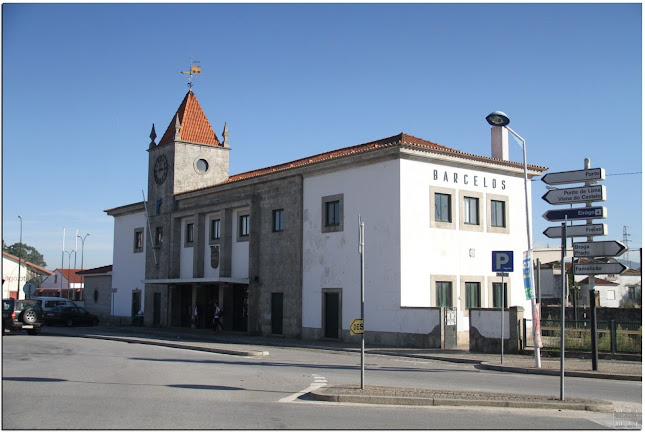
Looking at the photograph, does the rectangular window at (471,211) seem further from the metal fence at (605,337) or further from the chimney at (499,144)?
the metal fence at (605,337)

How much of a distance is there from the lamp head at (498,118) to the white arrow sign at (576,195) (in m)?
2.23

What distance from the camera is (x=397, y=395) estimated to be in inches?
457

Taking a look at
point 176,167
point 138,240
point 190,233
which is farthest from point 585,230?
point 138,240

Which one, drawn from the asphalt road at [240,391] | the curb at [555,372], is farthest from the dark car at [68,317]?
the curb at [555,372]

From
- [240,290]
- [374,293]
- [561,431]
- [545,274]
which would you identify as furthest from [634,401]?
[545,274]

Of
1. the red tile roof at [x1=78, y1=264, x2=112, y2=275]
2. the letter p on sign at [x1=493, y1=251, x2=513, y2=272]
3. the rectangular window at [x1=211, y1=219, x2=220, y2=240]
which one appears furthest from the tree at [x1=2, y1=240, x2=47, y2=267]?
the letter p on sign at [x1=493, y1=251, x2=513, y2=272]

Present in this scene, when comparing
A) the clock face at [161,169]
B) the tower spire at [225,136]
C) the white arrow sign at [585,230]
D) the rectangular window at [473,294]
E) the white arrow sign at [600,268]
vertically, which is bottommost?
the rectangular window at [473,294]

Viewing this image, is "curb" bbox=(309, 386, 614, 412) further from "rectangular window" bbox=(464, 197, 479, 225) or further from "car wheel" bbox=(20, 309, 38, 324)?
"car wheel" bbox=(20, 309, 38, 324)

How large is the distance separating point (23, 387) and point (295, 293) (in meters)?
17.5

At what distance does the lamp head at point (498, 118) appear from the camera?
18047mm

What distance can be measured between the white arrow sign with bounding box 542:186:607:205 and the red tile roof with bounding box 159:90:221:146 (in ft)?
87.2

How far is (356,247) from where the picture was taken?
27.3 metres

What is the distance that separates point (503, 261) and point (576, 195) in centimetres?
310

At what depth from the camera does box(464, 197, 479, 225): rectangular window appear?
2803 cm
